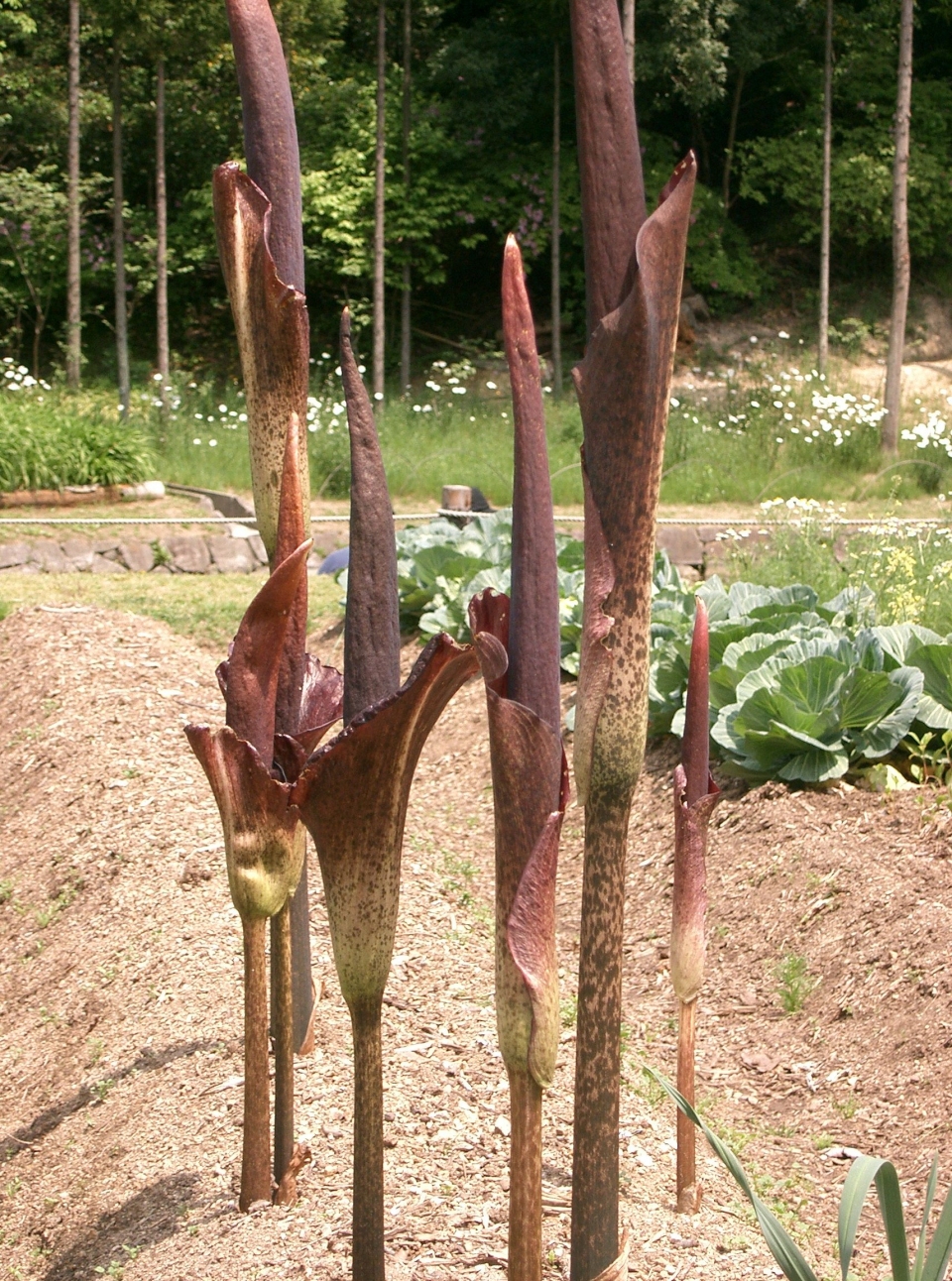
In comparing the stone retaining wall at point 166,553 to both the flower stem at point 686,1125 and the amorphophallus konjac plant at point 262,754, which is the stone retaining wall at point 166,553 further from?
the amorphophallus konjac plant at point 262,754

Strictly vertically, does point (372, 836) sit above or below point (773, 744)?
above

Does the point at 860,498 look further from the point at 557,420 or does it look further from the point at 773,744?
the point at 773,744

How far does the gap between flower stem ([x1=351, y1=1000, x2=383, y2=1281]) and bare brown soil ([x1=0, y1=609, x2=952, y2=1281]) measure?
1.60 feet

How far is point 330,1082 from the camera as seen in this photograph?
256 centimetres

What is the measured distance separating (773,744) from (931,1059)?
4.87 feet

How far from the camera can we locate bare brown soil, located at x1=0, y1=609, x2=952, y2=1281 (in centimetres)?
219

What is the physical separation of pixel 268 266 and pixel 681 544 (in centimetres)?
833

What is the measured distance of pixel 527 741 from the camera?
4.25 ft

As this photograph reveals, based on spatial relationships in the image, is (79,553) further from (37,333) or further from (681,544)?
(37,333)

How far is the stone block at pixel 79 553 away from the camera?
9.98 metres

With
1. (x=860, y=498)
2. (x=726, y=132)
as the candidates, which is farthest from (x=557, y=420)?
(x=726, y=132)

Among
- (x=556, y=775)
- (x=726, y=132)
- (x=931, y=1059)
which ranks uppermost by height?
(x=726, y=132)

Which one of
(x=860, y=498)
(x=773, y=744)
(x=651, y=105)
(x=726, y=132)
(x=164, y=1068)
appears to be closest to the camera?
(x=164, y=1068)

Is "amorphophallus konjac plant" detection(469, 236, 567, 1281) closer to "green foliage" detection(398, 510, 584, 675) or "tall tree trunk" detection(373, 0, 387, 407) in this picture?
"green foliage" detection(398, 510, 584, 675)
